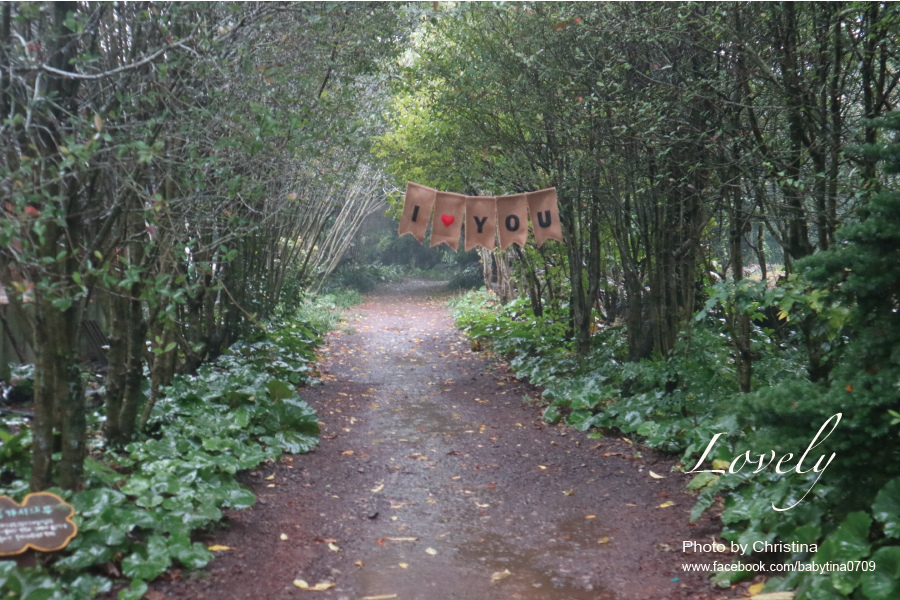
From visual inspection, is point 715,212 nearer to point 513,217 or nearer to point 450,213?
point 513,217

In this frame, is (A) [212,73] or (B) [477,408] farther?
(B) [477,408]

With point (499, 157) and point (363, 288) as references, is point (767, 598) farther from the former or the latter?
point (363, 288)

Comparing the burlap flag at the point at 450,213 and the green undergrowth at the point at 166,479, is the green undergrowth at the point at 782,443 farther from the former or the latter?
the green undergrowth at the point at 166,479

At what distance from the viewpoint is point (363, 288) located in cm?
2728

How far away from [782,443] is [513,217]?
4.49 metres

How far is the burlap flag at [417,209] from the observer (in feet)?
24.6

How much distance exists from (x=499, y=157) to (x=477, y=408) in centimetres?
366

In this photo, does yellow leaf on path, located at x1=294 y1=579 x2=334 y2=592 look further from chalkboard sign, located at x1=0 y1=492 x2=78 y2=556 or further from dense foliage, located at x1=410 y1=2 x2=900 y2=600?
dense foliage, located at x1=410 y1=2 x2=900 y2=600

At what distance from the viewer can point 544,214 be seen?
7.57m

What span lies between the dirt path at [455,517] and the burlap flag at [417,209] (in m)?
2.34

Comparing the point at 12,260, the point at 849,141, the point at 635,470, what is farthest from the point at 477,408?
the point at 12,260

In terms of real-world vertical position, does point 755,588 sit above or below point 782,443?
below

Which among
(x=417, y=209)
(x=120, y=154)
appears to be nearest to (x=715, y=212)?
(x=417, y=209)

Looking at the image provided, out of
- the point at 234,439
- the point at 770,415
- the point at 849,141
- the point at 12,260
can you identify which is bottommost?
the point at 234,439
